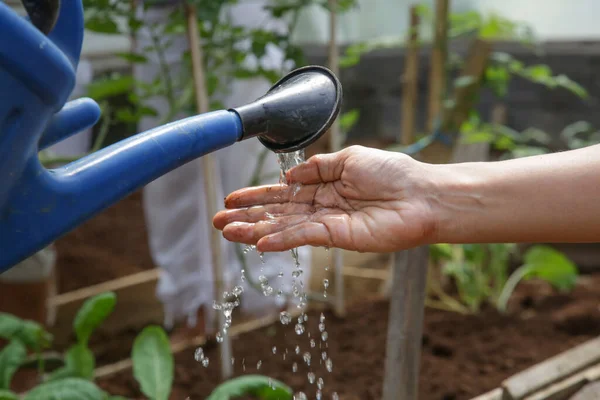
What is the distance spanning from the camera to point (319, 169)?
3.81 ft

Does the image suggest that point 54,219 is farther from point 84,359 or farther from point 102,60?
point 102,60

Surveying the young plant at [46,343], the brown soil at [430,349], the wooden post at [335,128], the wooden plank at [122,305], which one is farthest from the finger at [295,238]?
the wooden plank at [122,305]

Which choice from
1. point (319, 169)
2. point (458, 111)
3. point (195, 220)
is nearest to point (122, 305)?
point (195, 220)

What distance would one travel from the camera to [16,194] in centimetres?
67

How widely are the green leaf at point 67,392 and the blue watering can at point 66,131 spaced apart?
22.6 inches

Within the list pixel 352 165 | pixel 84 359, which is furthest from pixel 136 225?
pixel 352 165

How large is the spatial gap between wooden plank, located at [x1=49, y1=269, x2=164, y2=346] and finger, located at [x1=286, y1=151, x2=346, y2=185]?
140 centimetres

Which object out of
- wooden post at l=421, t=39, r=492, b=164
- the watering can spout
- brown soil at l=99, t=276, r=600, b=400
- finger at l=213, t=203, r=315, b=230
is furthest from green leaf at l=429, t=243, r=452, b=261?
the watering can spout

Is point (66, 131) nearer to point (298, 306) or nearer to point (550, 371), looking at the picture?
point (298, 306)

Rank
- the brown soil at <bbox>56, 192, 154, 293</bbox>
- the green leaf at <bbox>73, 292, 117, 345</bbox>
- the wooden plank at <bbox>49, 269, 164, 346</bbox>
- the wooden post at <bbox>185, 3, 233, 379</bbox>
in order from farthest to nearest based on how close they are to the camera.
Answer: the brown soil at <bbox>56, 192, 154, 293</bbox>
the wooden plank at <bbox>49, 269, 164, 346</bbox>
the wooden post at <bbox>185, 3, 233, 379</bbox>
the green leaf at <bbox>73, 292, 117, 345</bbox>

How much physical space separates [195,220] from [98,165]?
170 centimetres

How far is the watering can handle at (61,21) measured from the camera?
60 centimetres

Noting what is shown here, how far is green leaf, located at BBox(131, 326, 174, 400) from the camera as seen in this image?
1.31 m

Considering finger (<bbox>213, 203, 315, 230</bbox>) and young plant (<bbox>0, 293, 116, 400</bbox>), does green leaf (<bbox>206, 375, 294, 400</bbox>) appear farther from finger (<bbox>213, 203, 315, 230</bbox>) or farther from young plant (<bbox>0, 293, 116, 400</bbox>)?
finger (<bbox>213, 203, 315, 230</bbox>)
